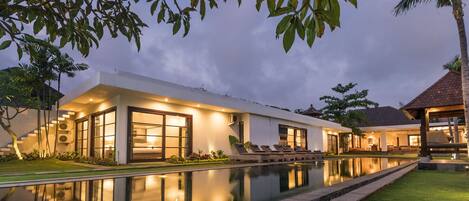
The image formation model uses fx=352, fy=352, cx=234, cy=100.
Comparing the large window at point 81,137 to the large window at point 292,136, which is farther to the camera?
the large window at point 292,136

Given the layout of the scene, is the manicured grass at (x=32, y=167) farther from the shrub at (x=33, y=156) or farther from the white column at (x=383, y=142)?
the white column at (x=383, y=142)

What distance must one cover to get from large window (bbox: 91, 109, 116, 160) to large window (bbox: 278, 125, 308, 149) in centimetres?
1142

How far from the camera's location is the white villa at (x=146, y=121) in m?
14.0

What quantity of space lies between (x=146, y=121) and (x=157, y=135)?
2.97 feet

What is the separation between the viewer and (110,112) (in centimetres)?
1495

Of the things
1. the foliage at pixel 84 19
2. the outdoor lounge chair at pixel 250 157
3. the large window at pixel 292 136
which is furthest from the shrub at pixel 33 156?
the foliage at pixel 84 19

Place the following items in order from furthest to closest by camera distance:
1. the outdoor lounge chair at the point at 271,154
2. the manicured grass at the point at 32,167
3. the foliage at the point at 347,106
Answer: the foliage at the point at 347,106, the outdoor lounge chair at the point at 271,154, the manicured grass at the point at 32,167

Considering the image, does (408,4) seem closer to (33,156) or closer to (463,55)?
(463,55)

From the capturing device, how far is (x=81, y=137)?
18.1 meters

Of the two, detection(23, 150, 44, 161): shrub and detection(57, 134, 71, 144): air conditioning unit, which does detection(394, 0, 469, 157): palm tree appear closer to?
detection(23, 150, 44, 161): shrub

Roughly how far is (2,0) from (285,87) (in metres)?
56.6

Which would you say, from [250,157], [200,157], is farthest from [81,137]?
[250,157]

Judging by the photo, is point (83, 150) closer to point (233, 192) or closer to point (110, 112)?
point (110, 112)

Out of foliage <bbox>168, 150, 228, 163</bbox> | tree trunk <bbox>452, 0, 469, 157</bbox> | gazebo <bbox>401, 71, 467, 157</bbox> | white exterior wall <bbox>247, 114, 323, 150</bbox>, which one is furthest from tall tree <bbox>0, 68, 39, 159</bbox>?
tree trunk <bbox>452, 0, 469, 157</bbox>
